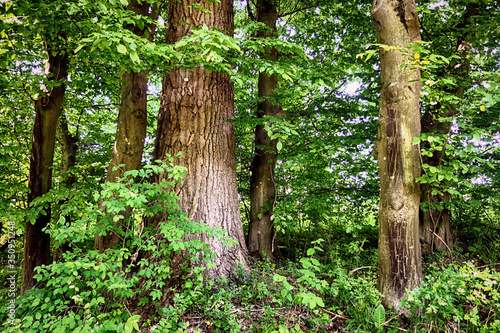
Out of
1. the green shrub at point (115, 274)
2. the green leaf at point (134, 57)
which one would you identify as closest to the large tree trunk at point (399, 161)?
the green shrub at point (115, 274)

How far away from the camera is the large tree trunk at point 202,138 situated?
334 cm

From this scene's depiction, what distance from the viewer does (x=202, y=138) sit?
3.47 m

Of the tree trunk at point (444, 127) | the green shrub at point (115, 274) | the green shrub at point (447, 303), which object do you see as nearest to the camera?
the green shrub at point (115, 274)

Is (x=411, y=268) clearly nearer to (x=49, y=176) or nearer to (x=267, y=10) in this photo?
(x=267, y=10)

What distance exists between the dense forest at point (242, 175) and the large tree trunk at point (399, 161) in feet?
0.05

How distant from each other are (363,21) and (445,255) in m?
4.54

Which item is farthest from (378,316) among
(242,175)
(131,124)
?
(131,124)

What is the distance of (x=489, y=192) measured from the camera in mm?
4270

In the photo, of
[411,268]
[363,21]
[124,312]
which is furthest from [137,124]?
[363,21]

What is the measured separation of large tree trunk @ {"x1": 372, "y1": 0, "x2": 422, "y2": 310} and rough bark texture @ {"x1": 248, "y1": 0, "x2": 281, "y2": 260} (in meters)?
2.07

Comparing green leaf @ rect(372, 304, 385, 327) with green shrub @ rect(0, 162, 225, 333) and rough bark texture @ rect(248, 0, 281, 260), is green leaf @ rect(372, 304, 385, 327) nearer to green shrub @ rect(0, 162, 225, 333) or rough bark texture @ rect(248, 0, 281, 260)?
green shrub @ rect(0, 162, 225, 333)

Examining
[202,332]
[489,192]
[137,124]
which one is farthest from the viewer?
[489,192]

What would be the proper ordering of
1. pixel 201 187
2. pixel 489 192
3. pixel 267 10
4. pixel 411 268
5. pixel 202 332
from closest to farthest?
pixel 202 332 < pixel 411 268 < pixel 201 187 < pixel 489 192 < pixel 267 10

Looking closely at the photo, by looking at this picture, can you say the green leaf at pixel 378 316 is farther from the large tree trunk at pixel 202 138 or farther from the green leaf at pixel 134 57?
the green leaf at pixel 134 57
